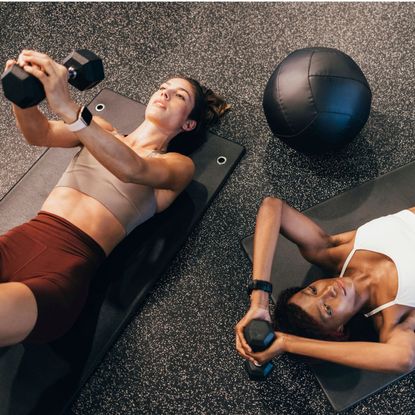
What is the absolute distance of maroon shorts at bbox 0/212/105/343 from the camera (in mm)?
1469

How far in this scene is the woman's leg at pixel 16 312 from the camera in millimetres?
1339

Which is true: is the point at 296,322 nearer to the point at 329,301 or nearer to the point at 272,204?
the point at 329,301

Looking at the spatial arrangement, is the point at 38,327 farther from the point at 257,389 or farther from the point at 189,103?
the point at 189,103

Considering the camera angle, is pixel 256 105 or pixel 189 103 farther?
pixel 256 105

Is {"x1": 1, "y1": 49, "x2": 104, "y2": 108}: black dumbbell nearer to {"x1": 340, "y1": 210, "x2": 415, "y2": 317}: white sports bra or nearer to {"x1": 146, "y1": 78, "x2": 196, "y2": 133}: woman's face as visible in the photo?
{"x1": 146, "y1": 78, "x2": 196, "y2": 133}: woman's face

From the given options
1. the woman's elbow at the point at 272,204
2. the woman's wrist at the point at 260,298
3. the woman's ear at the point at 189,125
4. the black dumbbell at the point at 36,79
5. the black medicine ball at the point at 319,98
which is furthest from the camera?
the woman's ear at the point at 189,125

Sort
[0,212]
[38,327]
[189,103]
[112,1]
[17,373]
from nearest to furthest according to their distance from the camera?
[38,327] → [17,373] → [189,103] → [0,212] → [112,1]

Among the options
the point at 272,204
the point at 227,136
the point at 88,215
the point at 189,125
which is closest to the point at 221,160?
the point at 227,136

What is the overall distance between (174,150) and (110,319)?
2.55 ft

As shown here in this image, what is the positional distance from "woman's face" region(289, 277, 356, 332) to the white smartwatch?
0.87m

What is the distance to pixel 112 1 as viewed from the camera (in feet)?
8.74

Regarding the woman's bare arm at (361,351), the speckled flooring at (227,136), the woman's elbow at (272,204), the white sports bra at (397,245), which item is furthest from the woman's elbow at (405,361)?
the woman's elbow at (272,204)

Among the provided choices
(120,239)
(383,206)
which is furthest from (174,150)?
(383,206)

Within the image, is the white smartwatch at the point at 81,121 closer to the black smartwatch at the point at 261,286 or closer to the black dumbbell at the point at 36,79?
the black dumbbell at the point at 36,79
